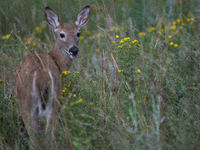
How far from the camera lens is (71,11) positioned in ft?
24.9

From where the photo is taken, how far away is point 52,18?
5.44 meters

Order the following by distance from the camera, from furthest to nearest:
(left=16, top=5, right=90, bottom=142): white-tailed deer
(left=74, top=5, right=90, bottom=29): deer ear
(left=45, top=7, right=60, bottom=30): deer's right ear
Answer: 1. (left=74, top=5, right=90, bottom=29): deer ear
2. (left=45, top=7, right=60, bottom=30): deer's right ear
3. (left=16, top=5, right=90, bottom=142): white-tailed deer

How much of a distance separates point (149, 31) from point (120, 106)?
12.9 feet

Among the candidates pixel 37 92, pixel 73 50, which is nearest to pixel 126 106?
pixel 37 92

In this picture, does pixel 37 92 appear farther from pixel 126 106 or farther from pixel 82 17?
pixel 82 17

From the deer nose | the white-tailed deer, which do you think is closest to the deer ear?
the deer nose

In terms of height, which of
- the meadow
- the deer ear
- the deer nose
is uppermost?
the deer ear

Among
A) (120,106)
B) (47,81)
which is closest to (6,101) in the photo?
(47,81)

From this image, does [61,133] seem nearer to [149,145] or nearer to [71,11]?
[149,145]

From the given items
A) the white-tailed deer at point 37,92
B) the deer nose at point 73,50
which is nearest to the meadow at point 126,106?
the white-tailed deer at point 37,92

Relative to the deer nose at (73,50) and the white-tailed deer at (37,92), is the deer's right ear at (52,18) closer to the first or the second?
the deer nose at (73,50)

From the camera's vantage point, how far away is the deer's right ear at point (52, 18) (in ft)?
17.6

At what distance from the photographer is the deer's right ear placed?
5355mm

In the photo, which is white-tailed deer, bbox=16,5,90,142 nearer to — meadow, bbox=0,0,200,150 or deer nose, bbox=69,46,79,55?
meadow, bbox=0,0,200,150
